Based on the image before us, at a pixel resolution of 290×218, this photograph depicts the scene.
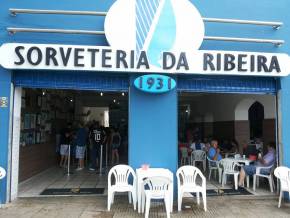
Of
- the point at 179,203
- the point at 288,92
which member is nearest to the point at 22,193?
the point at 179,203

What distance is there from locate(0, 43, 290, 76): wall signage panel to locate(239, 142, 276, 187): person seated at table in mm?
1946

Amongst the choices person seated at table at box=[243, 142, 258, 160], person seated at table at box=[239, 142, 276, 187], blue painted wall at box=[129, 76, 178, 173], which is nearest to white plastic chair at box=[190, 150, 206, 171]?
person seated at table at box=[243, 142, 258, 160]

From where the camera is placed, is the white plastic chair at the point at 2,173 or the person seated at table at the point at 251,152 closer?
the white plastic chair at the point at 2,173

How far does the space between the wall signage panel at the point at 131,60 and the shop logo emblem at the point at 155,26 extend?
0.56ft

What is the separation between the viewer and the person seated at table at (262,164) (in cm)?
803

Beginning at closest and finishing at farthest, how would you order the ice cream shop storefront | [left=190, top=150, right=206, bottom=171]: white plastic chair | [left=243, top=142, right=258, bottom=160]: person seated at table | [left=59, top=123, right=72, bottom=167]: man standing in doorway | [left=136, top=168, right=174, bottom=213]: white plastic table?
[left=136, top=168, right=174, bottom=213]: white plastic table < the ice cream shop storefront < [left=243, top=142, right=258, bottom=160]: person seated at table < [left=190, top=150, right=206, bottom=171]: white plastic chair < [left=59, top=123, right=72, bottom=167]: man standing in doorway

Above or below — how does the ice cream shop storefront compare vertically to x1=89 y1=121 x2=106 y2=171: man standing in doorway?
above

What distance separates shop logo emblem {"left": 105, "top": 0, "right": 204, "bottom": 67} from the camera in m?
6.99

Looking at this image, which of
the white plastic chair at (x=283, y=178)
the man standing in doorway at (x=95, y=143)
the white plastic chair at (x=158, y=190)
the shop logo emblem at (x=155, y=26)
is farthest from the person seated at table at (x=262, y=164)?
the man standing in doorway at (x=95, y=143)

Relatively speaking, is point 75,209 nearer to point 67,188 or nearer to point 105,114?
point 67,188

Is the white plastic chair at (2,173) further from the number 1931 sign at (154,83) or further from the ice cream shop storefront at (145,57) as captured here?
the number 1931 sign at (154,83)

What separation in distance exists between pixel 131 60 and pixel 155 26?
950mm

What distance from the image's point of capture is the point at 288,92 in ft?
25.1

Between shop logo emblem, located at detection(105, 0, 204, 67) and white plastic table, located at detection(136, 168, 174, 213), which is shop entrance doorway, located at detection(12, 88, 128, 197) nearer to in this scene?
shop logo emblem, located at detection(105, 0, 204, 67)
